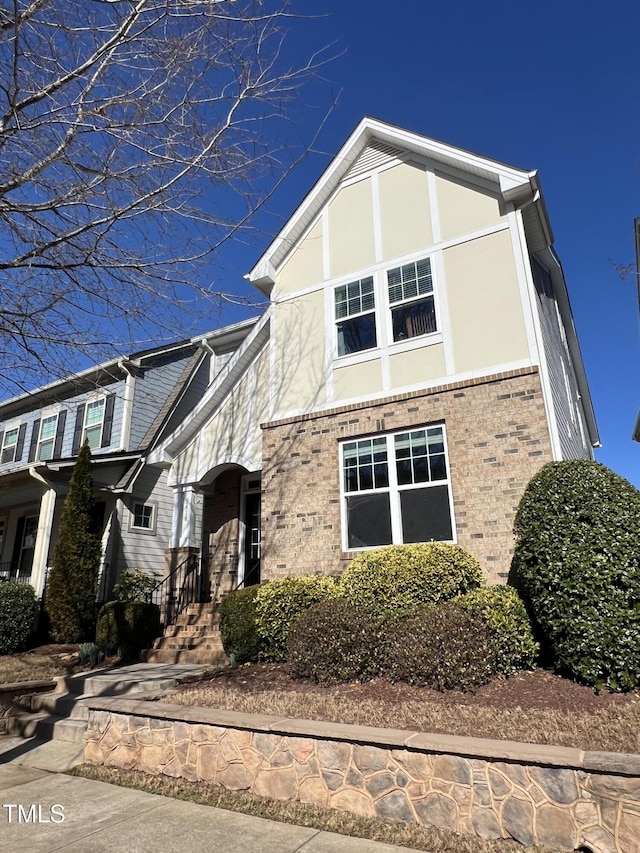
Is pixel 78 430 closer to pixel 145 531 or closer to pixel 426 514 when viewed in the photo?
pixel 145 531

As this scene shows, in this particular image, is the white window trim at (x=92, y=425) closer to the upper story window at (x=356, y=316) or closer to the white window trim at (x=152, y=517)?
the white window trim at (x=152, y=517)

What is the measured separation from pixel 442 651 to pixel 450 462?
10.7ft

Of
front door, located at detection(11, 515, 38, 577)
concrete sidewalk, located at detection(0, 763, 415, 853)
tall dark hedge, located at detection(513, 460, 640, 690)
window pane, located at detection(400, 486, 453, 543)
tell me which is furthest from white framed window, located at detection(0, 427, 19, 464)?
tall dark hedge, located at detection(513, 460, 640, 690)

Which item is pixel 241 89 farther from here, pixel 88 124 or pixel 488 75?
pixel 488 75

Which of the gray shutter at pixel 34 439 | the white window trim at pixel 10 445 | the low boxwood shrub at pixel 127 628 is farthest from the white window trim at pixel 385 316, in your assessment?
the white window trim at pixel 10 445

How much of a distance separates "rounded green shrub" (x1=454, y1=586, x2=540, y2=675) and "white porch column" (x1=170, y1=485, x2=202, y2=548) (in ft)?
22.8

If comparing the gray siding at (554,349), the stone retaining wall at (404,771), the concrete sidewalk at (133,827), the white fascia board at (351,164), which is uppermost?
the white fascia board at (351,164)

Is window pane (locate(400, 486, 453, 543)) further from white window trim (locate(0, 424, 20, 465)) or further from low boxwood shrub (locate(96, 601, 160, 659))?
white window trim (locate(0, 424, 20, 465))

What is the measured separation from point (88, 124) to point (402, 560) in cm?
614

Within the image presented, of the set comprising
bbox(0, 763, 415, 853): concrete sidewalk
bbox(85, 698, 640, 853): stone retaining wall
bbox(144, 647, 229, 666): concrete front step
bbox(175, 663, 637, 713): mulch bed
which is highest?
bbox(144, 647, 229, 666): concrete front step

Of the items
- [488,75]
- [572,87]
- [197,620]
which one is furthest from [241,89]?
[197,620]

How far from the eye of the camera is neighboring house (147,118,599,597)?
8164 mm

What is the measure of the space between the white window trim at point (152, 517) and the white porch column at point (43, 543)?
187cm

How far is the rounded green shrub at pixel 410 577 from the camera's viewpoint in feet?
22.7
